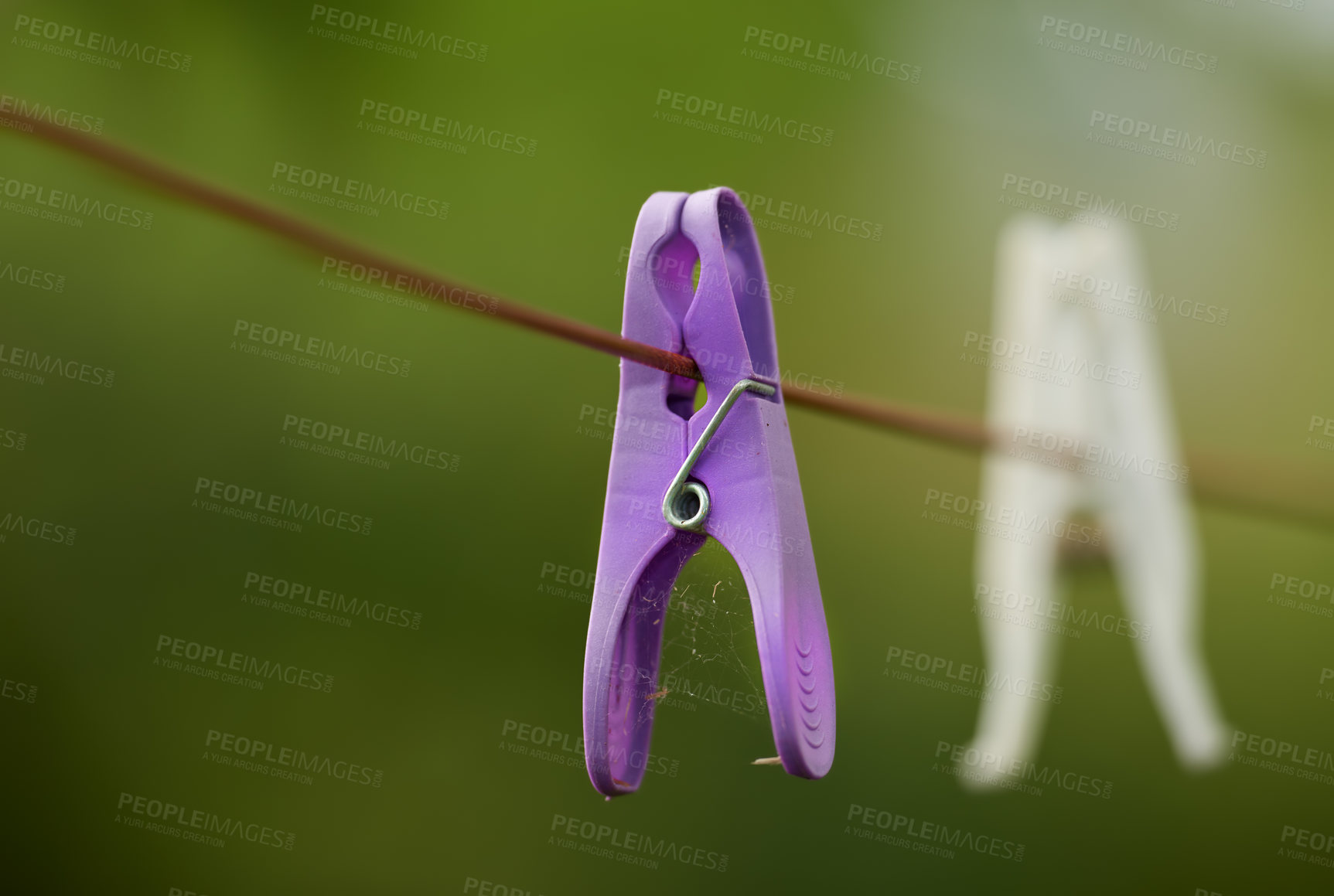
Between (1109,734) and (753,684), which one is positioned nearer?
(753,684)

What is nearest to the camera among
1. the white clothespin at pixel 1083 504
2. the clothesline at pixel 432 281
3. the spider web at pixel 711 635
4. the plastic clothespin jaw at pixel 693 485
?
the clothesline at pixel 432 281

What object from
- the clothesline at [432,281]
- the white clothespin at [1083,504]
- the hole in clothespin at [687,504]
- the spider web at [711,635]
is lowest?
the spider web at [711,635]

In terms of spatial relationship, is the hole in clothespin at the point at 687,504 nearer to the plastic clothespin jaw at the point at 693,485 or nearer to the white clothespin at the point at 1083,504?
the plastic clothespin jaw at the point at 693,485

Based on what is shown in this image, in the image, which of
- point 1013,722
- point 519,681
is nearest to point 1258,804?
point 1013,722

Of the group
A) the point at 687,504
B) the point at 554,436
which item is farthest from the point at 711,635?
the point at 554,436

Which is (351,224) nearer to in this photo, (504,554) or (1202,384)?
(504,554)

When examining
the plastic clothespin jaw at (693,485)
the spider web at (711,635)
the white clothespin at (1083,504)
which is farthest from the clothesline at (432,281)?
the white clothespin at (1083,504)

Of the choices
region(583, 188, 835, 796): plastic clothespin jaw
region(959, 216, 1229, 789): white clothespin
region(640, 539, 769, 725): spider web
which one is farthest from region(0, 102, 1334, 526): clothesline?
region(959, 216, 1229, 789): white clothespin
